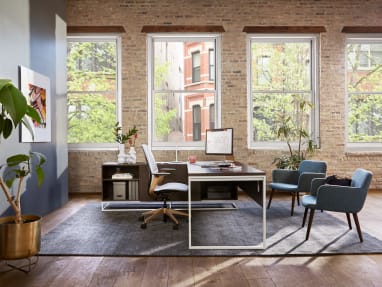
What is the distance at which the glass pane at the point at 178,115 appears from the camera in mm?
7211

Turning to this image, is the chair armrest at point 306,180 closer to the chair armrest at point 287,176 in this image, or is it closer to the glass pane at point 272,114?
the chair armrest at point 287,176

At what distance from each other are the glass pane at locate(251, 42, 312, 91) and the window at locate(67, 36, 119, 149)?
9.18ft

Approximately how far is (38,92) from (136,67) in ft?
8.01

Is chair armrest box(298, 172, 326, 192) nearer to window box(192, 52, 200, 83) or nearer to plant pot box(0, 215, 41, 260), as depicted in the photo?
window box(192, 52, 200, 83)

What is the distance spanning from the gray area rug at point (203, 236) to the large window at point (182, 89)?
89.3 inches

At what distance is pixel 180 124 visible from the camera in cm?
724

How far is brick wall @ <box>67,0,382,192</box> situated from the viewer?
22.9 ft

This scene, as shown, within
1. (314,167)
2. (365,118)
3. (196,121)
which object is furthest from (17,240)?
(365,118)

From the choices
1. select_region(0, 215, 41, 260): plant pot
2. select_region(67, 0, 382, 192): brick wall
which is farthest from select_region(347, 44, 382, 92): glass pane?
select_region(0, 215, 41, 260): plant pot

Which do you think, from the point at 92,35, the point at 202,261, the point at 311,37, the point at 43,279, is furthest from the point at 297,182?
the point at 92,35

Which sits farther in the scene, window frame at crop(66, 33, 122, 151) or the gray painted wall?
window frame at crop(66, 33, 122, 151)

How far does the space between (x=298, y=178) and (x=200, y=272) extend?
287cm

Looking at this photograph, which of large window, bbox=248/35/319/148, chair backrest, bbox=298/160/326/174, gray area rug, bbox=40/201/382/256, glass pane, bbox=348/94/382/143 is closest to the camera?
gray area rug, bbox=40/201/382/256

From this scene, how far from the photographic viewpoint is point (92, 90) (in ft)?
23.5
